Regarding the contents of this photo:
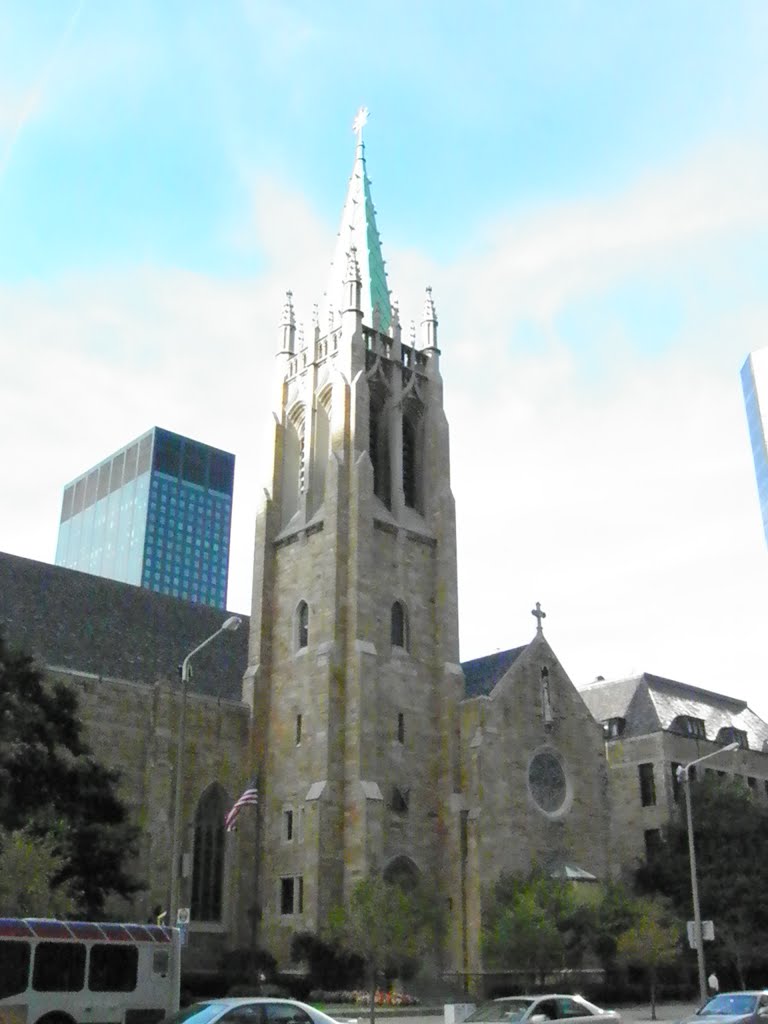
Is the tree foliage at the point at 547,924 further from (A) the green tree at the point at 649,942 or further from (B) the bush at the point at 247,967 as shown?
(B) the bush at the point at 247,967

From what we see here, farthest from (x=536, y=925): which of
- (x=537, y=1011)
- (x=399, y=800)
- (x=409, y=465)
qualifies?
(x=409, y=465)

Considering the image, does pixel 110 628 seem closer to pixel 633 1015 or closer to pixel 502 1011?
pixel 633 1015

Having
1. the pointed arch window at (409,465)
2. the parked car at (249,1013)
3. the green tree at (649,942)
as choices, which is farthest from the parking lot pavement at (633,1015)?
the pointed arch window at (409,465)

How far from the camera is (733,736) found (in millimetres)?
58062

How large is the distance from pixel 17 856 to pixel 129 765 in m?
15.5

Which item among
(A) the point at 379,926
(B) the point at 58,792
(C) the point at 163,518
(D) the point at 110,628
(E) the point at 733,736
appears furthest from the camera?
(C) the point at 163,518

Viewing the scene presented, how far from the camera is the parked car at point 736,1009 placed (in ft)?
66.7

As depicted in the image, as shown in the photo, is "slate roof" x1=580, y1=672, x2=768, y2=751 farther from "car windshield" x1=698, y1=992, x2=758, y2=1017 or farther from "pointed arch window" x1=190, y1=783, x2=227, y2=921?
"car windshield" x1=698, y1=992, x2=758, y2=1017

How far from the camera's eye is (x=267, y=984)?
1449 inches

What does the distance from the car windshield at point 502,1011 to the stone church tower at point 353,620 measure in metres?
19.4

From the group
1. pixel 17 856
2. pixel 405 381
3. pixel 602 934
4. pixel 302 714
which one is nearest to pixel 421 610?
pixel 302 714

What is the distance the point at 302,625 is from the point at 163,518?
114397mm

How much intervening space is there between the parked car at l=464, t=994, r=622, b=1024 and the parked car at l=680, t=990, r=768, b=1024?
5.98 ft

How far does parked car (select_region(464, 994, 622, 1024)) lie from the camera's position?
19578 mm
